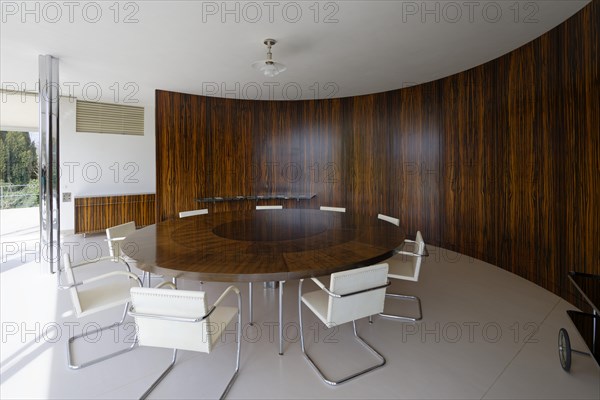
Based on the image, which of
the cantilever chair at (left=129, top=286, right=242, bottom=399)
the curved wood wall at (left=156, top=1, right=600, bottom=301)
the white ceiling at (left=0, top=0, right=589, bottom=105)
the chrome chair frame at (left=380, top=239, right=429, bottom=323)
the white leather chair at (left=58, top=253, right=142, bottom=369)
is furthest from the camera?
the curved wood wall at (left=156, top=1, right=600, bottom=301)

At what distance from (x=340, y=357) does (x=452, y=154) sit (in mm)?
3870

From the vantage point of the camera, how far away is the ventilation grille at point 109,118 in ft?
20.4

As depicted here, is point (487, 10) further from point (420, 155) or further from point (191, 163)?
point (191, 163)

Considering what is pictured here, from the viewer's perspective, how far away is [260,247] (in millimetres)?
2412

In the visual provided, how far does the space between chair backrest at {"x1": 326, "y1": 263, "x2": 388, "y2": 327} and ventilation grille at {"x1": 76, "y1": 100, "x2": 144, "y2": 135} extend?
6.64m

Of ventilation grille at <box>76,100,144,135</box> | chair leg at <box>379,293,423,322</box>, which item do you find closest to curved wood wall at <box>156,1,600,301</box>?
chair leg at <box>379,293,423,322</box>

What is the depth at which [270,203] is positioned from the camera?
6.51 m

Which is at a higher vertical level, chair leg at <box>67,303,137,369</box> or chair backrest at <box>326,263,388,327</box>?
chair backrest at <box>326,263,388,327</box>

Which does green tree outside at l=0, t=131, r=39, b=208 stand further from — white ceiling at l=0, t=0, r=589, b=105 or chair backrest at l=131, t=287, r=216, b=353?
chair backrest at l=131, t=287, r=216, b=353

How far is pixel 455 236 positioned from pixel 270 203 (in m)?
3.60

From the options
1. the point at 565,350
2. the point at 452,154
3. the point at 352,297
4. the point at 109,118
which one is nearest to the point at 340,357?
the point at 352,297

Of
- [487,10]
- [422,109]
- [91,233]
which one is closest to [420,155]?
[422,109]

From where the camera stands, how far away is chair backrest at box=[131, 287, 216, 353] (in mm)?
1587

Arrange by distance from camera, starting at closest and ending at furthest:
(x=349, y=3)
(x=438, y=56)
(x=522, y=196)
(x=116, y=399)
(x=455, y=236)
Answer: (x=116, y=399) → (x=349, y=3) → (x=522, y=196) → (x=438, y=56) → (x=455, y=236)
